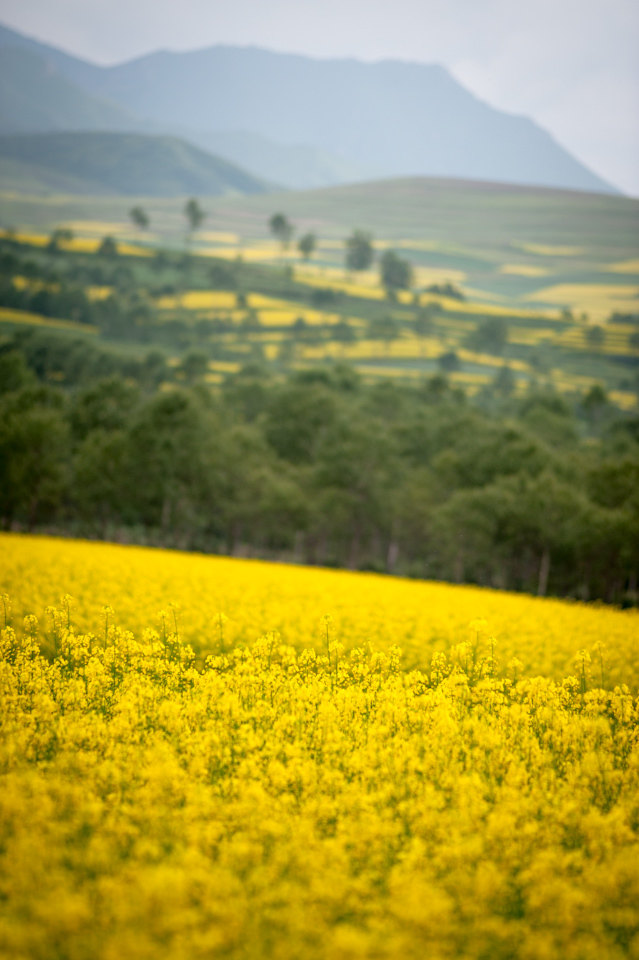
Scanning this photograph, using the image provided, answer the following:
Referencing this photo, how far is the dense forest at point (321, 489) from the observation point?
63.7 meters

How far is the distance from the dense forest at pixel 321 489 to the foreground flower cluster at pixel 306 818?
4537cm

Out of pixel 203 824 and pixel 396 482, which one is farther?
pixel 396 482

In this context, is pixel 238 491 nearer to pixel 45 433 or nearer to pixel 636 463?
pixel 45 433

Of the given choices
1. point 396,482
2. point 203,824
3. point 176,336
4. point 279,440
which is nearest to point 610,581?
point 396,482

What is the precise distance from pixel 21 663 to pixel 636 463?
6685 centimetres

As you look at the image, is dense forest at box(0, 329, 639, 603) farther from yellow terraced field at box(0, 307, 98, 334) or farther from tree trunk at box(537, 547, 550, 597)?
yellow terraced field at box(0, 307, 98, 334)

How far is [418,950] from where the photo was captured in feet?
24.5

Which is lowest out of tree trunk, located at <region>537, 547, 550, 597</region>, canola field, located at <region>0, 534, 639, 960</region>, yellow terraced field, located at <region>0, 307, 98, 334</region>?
tree trunk, located at <region>537, 547, 550, 597</region>

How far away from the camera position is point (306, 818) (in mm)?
9906

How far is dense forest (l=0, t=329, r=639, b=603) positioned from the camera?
6366cm

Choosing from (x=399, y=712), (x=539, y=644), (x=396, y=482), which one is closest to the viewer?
(x=399, y=712)

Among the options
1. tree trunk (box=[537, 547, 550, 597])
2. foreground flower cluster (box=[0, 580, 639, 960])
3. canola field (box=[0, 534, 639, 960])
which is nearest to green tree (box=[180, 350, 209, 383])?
tree trunk (box=[537, 547, 550, 597])

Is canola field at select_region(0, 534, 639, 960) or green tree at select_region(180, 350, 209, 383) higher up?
green tree at select_region(180, 350, 209, 383)

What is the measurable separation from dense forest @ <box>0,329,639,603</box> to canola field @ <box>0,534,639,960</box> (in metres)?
44.9
